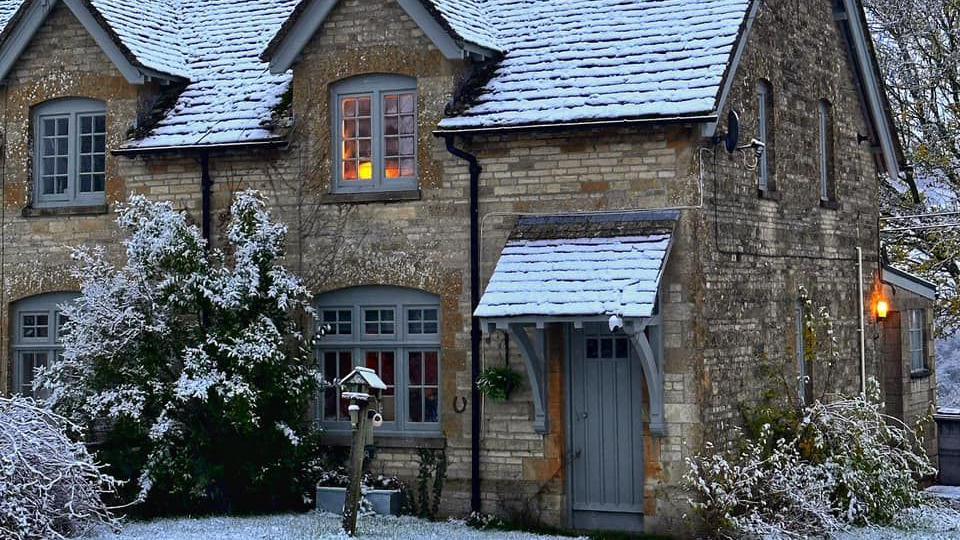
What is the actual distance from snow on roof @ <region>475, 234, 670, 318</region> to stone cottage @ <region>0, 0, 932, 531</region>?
0.04 m

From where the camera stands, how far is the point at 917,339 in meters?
23.0

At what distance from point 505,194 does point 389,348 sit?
250 cm

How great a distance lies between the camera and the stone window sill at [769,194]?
58.7 feet


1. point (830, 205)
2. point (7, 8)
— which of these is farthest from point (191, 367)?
point (830, 205)

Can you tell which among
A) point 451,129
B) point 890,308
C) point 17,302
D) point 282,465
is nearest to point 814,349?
point 890,308

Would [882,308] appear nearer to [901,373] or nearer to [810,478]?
[901,373]

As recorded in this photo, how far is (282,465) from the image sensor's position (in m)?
16.9

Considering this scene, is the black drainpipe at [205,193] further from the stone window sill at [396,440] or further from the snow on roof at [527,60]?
the stone window sill at [396,440]

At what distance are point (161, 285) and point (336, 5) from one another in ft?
13.8

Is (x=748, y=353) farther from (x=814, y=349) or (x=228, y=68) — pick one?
(x=228, y=68)

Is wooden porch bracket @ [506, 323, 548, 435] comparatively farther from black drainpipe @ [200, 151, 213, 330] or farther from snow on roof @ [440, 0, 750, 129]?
black drainpipe @ [200, 151, 213, 330]

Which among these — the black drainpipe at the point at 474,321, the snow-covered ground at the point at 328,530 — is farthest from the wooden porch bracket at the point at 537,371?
the snow-covered ground at the point at 328,530

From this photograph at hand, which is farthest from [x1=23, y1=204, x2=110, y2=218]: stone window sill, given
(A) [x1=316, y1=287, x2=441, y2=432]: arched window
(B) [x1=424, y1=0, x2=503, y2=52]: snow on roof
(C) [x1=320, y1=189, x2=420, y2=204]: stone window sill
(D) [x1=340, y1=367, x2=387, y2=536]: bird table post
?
(D) [x1=340, y1=367, x2=387, y2=536]: bird table post

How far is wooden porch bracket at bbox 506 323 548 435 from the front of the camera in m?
16.0
